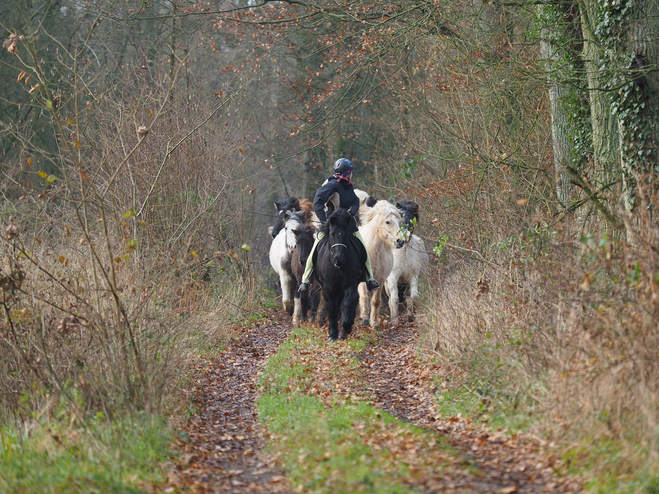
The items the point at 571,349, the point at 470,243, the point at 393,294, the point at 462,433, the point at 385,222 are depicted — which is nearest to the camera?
the point at 571,349

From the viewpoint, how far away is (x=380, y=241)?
13.8 meters

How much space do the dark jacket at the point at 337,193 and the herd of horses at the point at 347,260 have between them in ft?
1.18

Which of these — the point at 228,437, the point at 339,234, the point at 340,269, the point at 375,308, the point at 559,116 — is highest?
the point at 559,116

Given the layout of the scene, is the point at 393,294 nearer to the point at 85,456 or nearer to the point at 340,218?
the point at 340,218

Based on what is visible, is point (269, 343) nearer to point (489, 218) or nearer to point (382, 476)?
point (489, 218)

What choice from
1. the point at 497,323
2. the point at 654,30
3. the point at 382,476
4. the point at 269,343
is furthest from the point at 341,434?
the point at 269,343

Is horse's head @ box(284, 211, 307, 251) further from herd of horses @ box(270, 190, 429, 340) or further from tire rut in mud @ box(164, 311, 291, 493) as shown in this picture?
tire rut in mud @ box(164, 311, 291, 493)

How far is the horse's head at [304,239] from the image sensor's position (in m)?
14.2

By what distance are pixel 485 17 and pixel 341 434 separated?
1096cm

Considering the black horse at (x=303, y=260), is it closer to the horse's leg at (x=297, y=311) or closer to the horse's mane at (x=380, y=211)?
the horse's leg at (x=297, y=311)

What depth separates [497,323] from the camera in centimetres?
883

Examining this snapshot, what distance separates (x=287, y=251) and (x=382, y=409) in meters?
7.39

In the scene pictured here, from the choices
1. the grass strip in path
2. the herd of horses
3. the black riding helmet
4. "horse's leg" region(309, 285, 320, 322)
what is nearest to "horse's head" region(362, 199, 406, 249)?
the herd of horses

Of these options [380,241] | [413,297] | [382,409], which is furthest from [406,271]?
[382,409]
